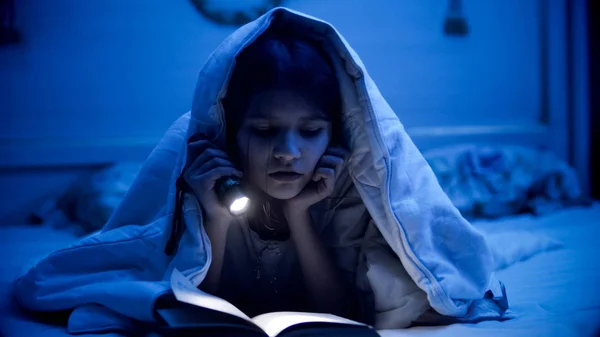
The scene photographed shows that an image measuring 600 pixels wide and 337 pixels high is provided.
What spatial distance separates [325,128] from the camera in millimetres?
763

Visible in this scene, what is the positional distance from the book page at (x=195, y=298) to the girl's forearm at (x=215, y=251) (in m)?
0.09

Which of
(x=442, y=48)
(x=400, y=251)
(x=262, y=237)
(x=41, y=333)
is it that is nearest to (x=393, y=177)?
(x=400, y=251)

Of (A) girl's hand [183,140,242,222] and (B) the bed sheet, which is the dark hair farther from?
(B) the bed sheet

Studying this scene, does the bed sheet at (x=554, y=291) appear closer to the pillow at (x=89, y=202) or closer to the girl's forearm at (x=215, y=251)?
the girl's forearm at (x=215, y=251)

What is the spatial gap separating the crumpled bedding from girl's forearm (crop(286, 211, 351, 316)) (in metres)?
0.91

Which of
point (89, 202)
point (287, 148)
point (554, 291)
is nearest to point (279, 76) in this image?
point (287, 148)

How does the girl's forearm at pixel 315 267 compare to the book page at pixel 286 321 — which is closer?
the book page at pixel 286 321

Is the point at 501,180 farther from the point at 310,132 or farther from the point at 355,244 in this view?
the point at 310,132

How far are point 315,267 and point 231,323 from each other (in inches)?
9.7

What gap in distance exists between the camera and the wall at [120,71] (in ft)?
5.64

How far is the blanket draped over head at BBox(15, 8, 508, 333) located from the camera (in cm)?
71

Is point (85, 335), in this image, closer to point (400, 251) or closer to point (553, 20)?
point (400, 251)

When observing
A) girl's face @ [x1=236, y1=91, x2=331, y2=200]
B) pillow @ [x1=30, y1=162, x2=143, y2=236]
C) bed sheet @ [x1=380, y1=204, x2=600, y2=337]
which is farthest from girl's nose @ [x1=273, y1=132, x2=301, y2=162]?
pillow @ [x1=30, y1=162, x2=143, y2=236]

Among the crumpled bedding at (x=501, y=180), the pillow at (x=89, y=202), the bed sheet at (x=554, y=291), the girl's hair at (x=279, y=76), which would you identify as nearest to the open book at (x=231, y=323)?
the bed sheet at (x=554, y=291)
